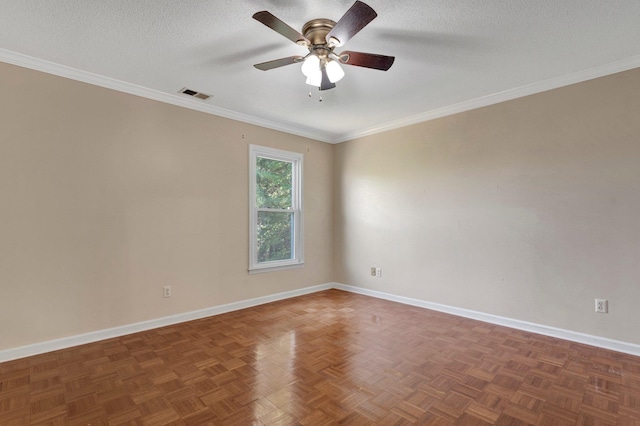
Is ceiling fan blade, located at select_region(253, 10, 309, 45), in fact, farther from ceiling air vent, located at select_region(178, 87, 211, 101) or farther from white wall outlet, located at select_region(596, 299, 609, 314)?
white wall outlet, located at select_region(596, 299, 609, 314)

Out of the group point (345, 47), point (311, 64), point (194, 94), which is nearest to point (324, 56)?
point (311, 64)

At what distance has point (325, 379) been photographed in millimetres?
2197

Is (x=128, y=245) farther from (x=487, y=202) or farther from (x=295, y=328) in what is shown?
(x=487, y=202)

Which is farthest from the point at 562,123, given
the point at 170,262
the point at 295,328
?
the point at 170,262

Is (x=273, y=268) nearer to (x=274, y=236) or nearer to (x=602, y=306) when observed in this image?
(x=274, y=236)

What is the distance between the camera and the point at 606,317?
2.71 meters

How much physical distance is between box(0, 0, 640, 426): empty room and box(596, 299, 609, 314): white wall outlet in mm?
13

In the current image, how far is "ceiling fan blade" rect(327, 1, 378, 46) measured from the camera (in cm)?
161

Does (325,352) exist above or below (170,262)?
below

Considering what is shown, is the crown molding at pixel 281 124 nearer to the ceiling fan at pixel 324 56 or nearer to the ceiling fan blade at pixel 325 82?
the ceiling fan at pixel 324 56

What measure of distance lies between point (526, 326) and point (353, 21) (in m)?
3.22

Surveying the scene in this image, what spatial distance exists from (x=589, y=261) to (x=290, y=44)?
10.4 ft

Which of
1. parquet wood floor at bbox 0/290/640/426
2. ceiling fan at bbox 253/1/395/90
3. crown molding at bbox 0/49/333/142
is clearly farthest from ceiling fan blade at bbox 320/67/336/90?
parquet wood floor at bbox 0/290/640/426

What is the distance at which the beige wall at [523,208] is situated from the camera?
8.80ft
